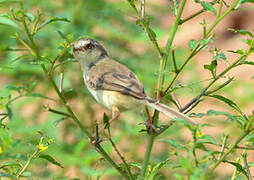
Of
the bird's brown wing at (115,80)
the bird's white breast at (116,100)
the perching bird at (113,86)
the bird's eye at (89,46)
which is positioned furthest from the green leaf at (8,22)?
the bird's eye at (89,46)

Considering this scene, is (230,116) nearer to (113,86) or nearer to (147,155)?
(147,155)

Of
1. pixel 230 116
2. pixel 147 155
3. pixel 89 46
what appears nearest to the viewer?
pixel 230 116

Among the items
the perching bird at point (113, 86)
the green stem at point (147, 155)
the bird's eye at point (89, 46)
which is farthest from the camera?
the bird's eye at point (89, 46)

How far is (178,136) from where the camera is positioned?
19.5ft

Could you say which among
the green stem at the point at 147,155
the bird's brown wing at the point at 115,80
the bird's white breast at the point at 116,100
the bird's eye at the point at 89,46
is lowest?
the green stem at the point at 147,155

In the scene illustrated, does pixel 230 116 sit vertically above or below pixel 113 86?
below

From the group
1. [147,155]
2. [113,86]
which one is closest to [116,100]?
[113,86]

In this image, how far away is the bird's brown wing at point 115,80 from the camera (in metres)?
3.04

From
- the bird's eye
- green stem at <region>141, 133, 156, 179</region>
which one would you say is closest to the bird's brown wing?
the bird's eye

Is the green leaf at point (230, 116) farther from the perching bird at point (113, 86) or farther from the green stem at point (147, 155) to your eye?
the perching bird at point (113, 86)

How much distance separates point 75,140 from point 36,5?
1.86 m

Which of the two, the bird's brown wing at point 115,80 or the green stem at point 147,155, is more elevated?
the bird's brown wing at point 115,80

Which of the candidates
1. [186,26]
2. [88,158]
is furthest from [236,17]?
[88,158]

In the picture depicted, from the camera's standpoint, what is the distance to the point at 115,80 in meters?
3.22
